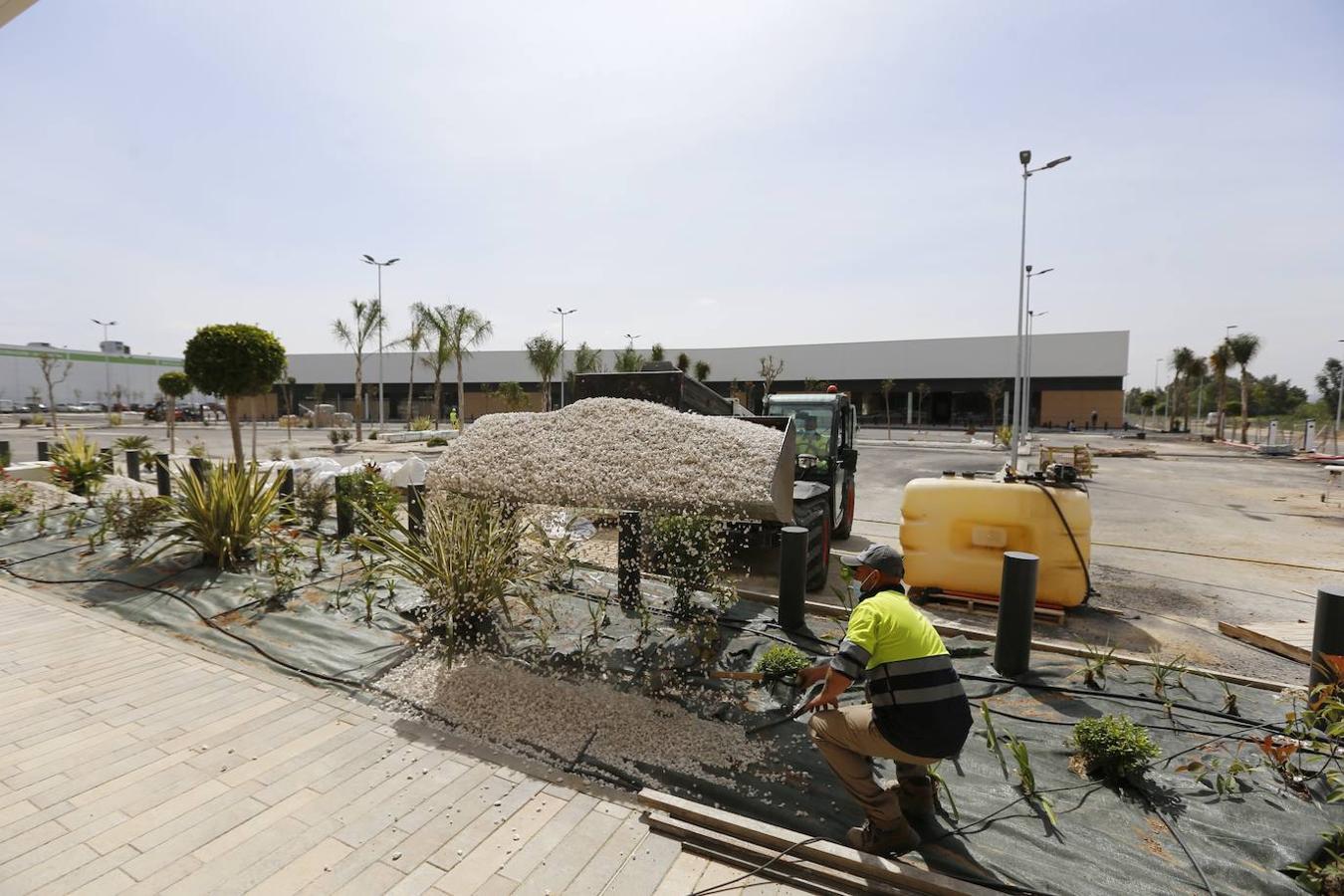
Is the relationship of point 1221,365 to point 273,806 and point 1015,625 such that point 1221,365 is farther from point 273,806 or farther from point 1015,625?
point 273,806

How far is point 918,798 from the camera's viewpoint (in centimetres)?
297

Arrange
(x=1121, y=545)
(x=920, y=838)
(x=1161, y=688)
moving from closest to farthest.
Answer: (x=920, y=838)
(x=1161, y=688)
(x=1121, y=545)

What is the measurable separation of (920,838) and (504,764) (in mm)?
2251

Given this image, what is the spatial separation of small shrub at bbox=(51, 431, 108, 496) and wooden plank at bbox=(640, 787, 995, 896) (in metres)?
10.7

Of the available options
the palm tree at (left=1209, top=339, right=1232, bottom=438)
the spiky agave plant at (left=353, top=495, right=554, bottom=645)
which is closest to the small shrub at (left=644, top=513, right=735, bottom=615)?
the spiky agave plant at (left=353, top=495, right=554, bottom=645)

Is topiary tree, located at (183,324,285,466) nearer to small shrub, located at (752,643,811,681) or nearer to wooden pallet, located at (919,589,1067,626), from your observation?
small shrub, located at (752,643,811,681)

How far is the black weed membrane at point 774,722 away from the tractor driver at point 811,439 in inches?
157

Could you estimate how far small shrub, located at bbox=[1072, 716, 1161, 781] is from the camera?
10.3 feet

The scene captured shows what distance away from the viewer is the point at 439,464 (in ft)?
16.1

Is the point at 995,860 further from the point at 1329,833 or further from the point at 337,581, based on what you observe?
the point at 337,581

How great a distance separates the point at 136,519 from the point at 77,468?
401 centimetres

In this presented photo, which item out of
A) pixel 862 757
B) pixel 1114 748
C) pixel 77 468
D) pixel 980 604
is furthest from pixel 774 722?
pixel 77 468

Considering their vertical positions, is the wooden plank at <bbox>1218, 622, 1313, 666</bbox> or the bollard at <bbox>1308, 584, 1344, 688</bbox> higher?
the bollard at <bbox>1308, 584, 1344, 688</bbox>

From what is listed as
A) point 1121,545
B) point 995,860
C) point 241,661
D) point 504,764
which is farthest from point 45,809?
point 1121,545
